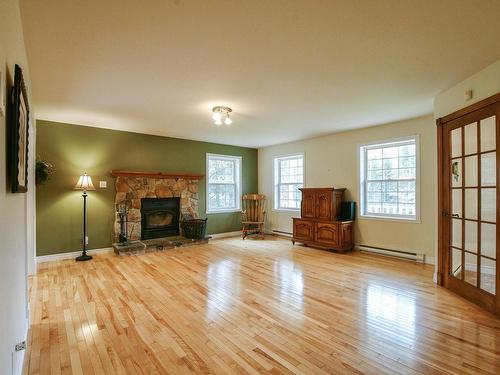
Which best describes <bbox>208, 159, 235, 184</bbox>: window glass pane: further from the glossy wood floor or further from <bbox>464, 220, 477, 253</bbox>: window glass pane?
<bbox>464, 220, 477, 253</bbox>: window glass pane

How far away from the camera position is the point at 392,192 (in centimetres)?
488

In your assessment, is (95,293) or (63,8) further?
(95,293)

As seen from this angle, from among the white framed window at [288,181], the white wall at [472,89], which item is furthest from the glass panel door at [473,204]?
the white framed window at [288,181]

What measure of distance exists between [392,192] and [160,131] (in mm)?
4640

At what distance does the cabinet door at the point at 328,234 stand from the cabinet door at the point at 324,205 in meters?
0.16

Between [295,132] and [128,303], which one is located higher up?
[295,132]

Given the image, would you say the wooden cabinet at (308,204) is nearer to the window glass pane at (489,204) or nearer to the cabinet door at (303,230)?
the cabinet door at (303,230)

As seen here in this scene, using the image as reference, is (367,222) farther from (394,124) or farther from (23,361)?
Answer: (23,361)

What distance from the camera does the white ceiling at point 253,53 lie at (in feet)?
5.97

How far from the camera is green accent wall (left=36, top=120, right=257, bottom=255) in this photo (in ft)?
14.8

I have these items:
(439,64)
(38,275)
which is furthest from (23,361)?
(439,64)

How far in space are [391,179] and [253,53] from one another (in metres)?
3.73

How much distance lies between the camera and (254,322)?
7.95 ft

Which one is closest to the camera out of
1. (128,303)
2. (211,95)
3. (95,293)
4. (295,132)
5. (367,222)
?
(128,303)
